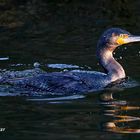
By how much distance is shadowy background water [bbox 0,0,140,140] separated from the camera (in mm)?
9055

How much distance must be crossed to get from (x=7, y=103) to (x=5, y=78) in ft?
5.88

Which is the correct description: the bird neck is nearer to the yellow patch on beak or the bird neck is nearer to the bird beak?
the yellow patch on beak

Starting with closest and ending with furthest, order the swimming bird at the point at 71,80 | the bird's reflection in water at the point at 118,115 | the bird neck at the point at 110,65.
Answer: the bird's reflection in water at the point at 118,115
the swimming bird at the point at 71,80
the bird neck at the point at 110,65

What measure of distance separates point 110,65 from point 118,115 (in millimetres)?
3440

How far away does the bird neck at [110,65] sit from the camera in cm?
1287

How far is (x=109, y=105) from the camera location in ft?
35.0

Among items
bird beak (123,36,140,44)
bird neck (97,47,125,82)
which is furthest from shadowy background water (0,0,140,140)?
bird beak (123,36,140,44)

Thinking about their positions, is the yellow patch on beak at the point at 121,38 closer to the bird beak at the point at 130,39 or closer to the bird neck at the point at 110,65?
the bird beak at the point at 130,39

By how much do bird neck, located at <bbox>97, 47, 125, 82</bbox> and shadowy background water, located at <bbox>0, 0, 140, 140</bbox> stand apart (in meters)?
0.35

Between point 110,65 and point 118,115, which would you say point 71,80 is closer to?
point 110,65

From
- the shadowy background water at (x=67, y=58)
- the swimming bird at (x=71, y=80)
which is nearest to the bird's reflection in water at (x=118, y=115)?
the shadowy background water at (x=67, y=58)

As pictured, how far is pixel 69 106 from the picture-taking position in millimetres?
10477

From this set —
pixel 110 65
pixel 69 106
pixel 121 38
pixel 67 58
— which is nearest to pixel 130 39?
pixel 121 38

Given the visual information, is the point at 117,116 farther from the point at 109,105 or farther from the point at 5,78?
the point at 5,78
